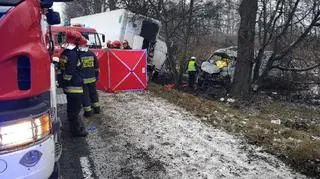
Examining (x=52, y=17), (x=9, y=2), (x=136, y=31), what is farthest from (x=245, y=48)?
(x=9, y=2)

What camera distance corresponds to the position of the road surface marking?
5.89m

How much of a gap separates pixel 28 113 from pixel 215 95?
551 inches

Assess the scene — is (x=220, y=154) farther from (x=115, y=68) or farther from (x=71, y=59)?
(x=115, y=68)

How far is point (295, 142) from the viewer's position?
25.5 ft

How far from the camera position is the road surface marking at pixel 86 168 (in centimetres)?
589

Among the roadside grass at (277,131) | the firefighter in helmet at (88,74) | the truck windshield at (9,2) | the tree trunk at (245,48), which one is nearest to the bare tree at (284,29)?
the tree trunk at (245,48)

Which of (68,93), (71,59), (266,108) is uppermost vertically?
(71,59)

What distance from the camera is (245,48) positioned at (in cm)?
1526

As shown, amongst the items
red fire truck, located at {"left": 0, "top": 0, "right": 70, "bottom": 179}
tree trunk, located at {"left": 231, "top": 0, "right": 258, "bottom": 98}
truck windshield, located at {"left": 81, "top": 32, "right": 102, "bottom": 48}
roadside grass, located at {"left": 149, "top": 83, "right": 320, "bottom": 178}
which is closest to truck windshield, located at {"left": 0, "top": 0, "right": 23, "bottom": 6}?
red fire truck, located at {"left": 0, "top": 0, "right": 70, "bottom": 179}

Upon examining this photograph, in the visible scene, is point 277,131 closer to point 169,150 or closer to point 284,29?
point 169,150

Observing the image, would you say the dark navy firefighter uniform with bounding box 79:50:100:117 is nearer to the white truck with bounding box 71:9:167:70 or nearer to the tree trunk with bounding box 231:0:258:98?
the tree trunk with bounding box 231:0:258:98

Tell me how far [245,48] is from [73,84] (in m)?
8.81

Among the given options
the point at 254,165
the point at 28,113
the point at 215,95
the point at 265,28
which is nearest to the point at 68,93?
the point at 254,165

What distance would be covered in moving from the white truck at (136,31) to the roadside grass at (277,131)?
26.7 ft
